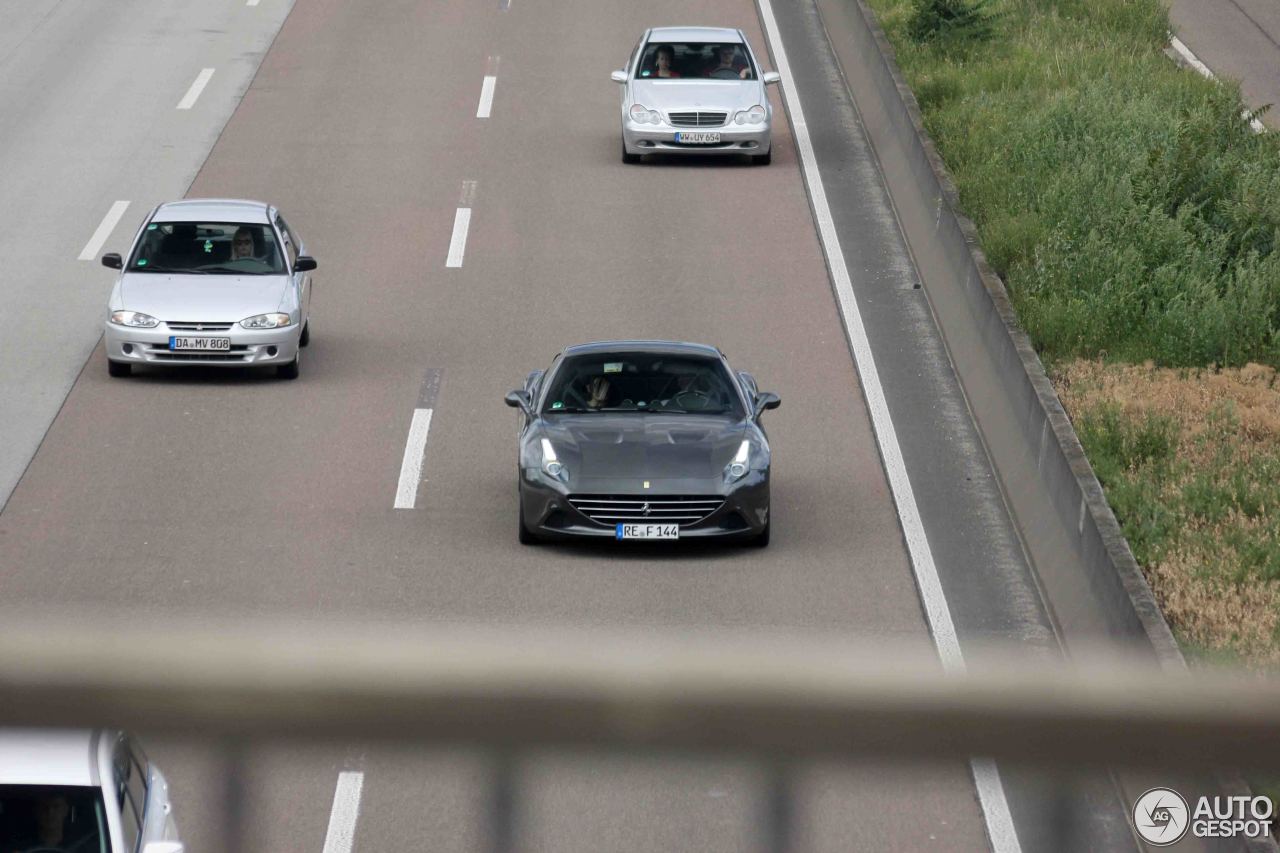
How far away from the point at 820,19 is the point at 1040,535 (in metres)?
24.8

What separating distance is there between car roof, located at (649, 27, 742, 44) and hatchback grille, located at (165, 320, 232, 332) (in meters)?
12.2

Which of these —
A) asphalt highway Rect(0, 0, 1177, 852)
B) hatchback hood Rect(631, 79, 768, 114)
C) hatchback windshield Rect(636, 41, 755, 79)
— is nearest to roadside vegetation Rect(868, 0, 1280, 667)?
asphalt highway Rect(0, 0, 1177, 852)

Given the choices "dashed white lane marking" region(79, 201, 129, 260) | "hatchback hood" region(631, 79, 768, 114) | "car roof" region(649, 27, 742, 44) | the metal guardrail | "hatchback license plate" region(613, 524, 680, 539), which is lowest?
"dashed white lane marking" region(79, 201, 129, 260)

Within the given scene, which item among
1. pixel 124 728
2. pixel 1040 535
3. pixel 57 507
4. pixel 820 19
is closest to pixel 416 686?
pixel 124 728

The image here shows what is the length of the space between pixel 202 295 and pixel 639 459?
677 cm

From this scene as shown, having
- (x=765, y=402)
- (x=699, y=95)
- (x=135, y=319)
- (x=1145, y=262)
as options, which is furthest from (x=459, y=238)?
(x=765, y=402)

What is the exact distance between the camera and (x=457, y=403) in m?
18.8

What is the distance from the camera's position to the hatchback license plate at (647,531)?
47.1 feet

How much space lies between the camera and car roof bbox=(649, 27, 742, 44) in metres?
29.8

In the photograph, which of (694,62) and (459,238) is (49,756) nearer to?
(459,238)

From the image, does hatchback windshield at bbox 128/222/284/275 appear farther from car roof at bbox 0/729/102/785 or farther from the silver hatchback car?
car roof at bbox 0/729/102/785

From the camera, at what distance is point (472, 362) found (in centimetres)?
2028

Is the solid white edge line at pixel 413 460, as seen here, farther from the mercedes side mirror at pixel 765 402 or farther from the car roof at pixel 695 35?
the car roof at pixel 695 35

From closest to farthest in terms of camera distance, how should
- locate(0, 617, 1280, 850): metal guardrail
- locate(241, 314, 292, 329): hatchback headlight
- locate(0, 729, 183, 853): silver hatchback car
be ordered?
locate(0, 617, 1280, 850): metal guardrail → locate(0, 729, 183, 853): silver hatchback car → locate(241, 314, 292, 329): hatchback headlight
